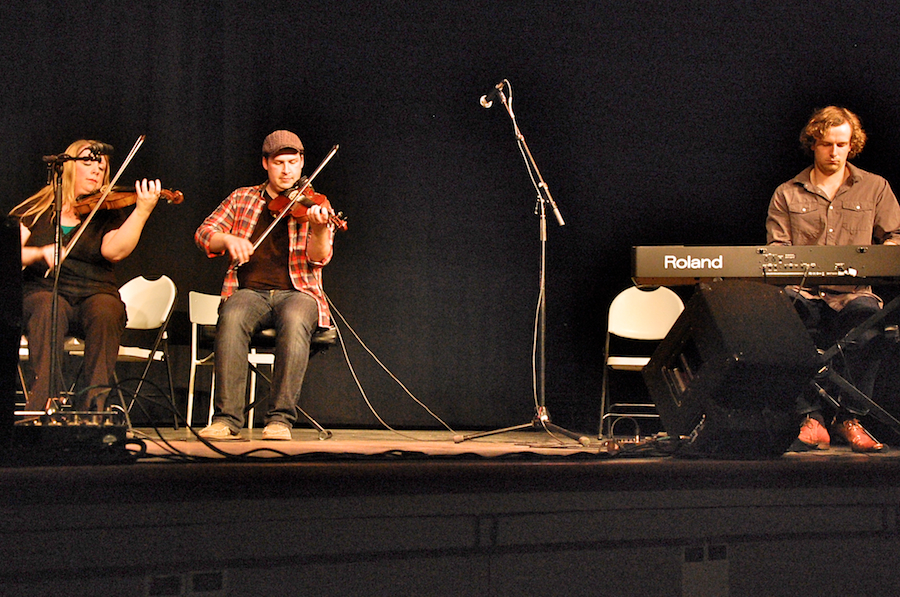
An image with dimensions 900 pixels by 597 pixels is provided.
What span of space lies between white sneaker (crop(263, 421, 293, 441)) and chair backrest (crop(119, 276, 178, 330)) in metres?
1.05

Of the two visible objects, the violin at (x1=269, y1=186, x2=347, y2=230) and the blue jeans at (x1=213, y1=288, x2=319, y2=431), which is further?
the violin at (x1=269, y1=186, x2=347, y2=230)

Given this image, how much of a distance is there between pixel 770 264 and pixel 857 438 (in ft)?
1.99

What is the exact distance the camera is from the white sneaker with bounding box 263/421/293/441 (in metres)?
2.28

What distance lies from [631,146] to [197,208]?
83.4 inches

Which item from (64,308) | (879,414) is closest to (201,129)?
(64,308)

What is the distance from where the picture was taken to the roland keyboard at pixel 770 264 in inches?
79.4

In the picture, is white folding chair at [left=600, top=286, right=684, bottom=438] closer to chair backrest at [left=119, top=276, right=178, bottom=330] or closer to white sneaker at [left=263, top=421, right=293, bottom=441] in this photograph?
white sneaker at [left=263, top=421, right=293, bottom=441]

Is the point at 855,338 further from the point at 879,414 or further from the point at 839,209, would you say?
the point at 839,209

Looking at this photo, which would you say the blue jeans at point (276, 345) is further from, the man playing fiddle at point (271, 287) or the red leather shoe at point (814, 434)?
the red leather shoe at point (814, 434)

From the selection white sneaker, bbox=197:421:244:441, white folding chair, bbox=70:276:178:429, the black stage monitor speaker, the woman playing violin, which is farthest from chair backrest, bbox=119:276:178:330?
the black stage monitor speaker

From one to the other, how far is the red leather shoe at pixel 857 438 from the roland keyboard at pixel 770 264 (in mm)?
453

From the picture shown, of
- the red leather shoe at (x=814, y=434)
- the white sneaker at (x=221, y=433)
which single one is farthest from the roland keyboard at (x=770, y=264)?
the white sneaker at (x=221, y=433)

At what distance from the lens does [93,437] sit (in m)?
1.30

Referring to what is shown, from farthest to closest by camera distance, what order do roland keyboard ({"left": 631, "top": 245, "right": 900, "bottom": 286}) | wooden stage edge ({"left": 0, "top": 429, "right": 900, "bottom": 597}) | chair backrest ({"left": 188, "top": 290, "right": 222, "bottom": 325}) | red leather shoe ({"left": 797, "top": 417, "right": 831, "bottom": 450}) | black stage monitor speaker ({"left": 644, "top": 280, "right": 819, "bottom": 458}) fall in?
chair backrest ({"left": 188, "top": 290, "right": 222, "bottom": 325})
red leather shoe ({"left": 797, "top": 417, "right": 831, "bottom": 450})
roland keyboard ({"left": 631, "top": 245, "right": 900, "bottom": 286})
black stage monitor speaker ({"left": 644, "top": 280, "right": 819, "bottom": 458})
wooden stage edge ({"left": 0, "top": 429, "right": 900, "bottom": 597})
